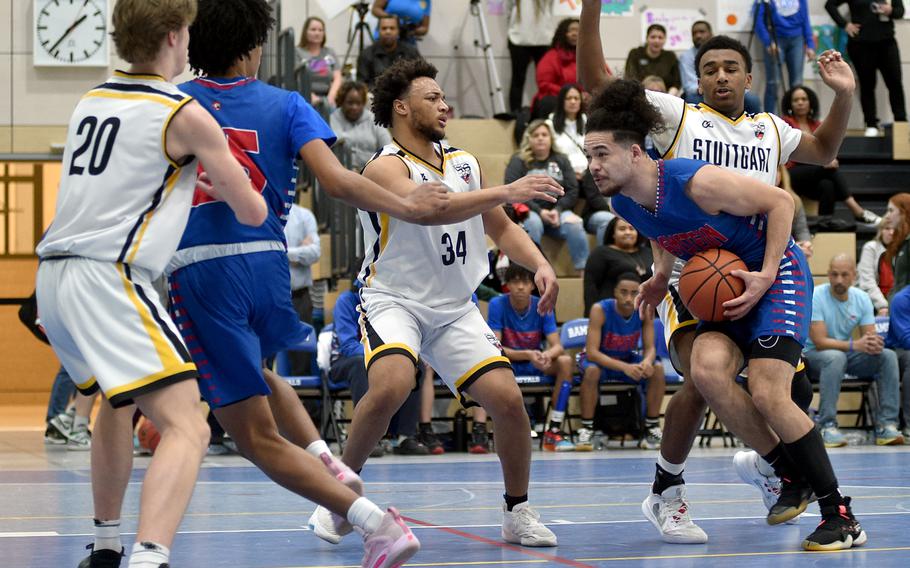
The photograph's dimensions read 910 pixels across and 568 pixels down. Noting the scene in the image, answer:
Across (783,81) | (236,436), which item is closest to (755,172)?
(236,436)

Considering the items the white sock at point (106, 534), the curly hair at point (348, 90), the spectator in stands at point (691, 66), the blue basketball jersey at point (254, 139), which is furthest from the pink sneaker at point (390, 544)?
the spectator in stands at point (691, 66)

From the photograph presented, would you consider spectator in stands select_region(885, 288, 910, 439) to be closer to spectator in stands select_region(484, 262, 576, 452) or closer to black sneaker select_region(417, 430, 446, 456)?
spectator in stands select_region(484, 262, 576, 452)

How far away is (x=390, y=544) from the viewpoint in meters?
3.89

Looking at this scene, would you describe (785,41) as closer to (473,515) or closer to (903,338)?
(903,338)

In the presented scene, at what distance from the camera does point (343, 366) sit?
985 cm

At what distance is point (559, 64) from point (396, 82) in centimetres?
895

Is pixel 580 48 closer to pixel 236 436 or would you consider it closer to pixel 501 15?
A: pixel 236 436

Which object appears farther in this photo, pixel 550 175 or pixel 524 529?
pixel 550 175

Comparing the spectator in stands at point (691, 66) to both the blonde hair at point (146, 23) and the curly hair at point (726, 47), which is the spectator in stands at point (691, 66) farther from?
the blonde hair at point (146, 23)

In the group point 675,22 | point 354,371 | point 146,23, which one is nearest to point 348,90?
point 354,371

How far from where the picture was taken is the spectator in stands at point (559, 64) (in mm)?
13984

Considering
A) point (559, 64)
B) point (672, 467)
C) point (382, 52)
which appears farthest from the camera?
point (559, 64)

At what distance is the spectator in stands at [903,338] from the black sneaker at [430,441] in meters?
4.06

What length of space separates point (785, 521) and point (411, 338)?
5.66 feet
